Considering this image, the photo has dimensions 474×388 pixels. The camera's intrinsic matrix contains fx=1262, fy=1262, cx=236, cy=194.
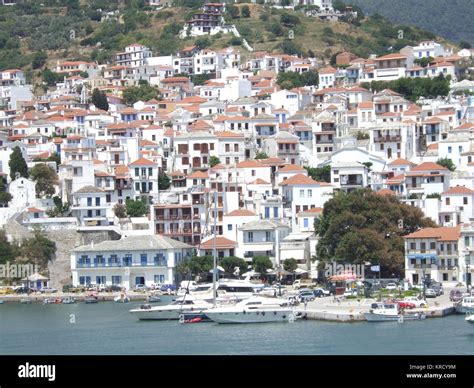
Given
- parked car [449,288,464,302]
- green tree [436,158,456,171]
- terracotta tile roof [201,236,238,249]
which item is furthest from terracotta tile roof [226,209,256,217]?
parked car [449,288,464,302]

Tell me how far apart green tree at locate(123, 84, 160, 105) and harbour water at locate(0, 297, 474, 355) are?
38.8 meters

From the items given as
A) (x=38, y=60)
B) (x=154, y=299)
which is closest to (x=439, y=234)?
(x=154, y=299)

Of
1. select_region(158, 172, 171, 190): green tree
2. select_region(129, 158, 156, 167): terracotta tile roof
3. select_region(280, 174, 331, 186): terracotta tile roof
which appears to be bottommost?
select_region(280, 174, 331, 186): terracotta tile roof

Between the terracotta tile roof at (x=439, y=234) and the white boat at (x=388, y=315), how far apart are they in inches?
331

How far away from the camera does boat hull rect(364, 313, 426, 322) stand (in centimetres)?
3294

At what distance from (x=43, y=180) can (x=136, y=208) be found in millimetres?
4747

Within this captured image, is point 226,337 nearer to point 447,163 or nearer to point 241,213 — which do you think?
point 241,213

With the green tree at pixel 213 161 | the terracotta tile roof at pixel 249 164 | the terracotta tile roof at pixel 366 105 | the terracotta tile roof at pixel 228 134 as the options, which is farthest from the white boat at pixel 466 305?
the terracotta tile roof at pixel 366 105

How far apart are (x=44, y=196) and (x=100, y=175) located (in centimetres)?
251

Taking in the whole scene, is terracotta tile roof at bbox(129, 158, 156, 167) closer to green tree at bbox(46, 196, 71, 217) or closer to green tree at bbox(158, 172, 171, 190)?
green tree at bbox(158, 172, 171, 190)

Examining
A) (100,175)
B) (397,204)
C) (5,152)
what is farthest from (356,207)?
(5,152)

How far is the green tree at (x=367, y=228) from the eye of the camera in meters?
41.0

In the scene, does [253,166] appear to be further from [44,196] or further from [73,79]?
[73,79]

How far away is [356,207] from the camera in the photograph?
140ft
